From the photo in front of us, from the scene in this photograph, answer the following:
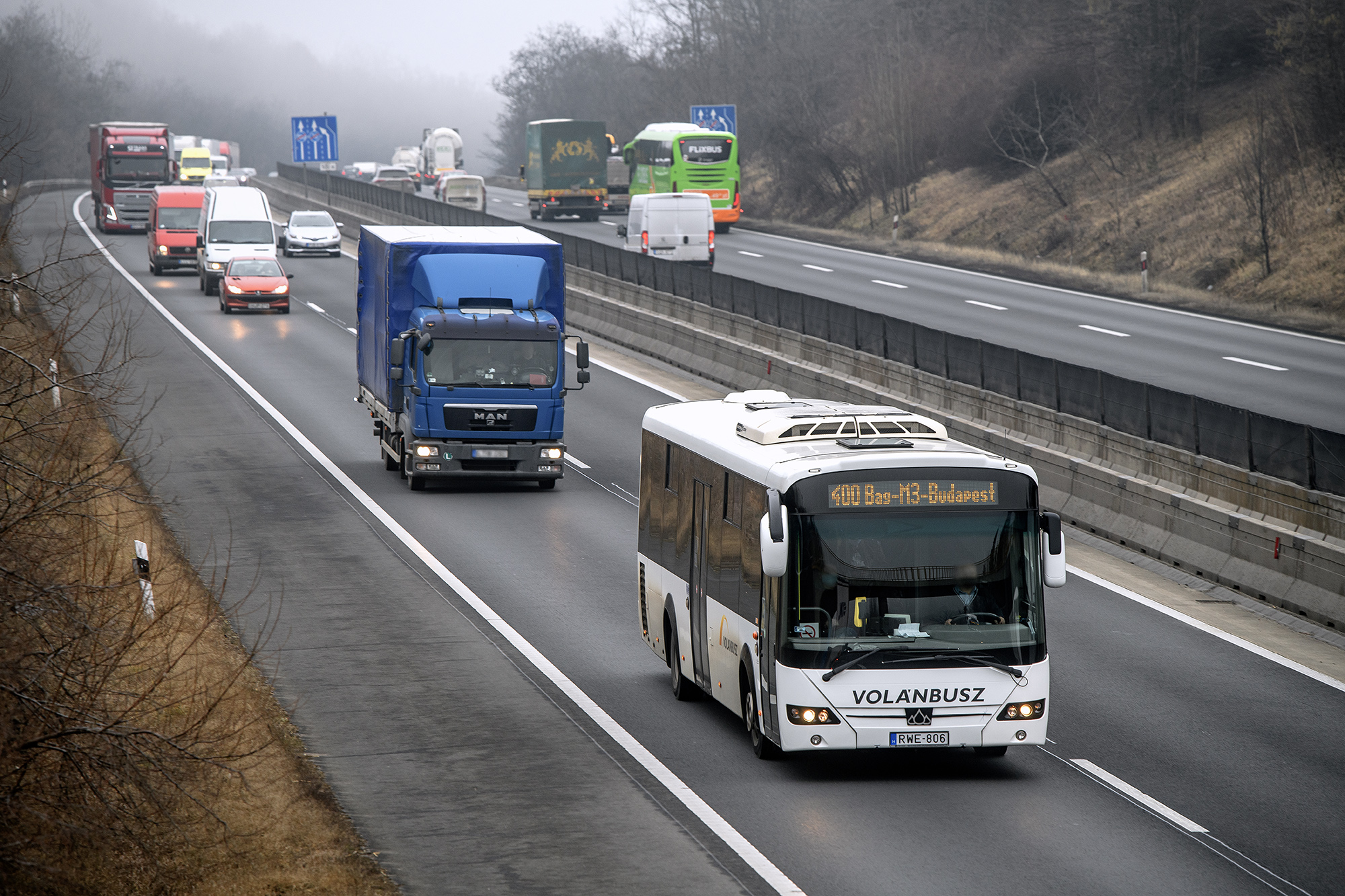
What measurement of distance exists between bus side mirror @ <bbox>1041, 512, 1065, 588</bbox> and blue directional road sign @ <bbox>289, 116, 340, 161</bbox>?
2696 inches

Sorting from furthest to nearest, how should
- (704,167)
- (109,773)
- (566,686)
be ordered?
(704,167) < (566,686) < (109,773)

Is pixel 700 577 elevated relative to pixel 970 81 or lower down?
lower down

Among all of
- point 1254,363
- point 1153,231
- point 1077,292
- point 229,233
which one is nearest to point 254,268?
point 229,233

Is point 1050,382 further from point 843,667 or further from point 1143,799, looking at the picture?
point 843,667

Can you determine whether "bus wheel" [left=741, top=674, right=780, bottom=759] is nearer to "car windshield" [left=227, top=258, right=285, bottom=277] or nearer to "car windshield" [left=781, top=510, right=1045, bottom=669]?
"car windshield" [left=781, top=510, right=1045, bottom=669]

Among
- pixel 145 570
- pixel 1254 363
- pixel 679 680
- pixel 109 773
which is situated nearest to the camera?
pixel 109 773

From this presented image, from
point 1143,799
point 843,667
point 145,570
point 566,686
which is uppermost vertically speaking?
point 843,667

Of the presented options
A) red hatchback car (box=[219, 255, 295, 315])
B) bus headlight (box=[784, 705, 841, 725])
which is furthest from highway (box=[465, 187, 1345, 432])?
bus headlight (box=[784, 705, 841, 725])

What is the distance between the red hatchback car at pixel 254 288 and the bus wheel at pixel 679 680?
3420 cm

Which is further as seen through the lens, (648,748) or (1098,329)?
(1098,329)

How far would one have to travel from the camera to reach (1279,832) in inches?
455

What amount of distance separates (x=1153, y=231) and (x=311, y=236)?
29.6 meters

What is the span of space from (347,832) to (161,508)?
503 inches

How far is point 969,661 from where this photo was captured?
1238 centimetres
